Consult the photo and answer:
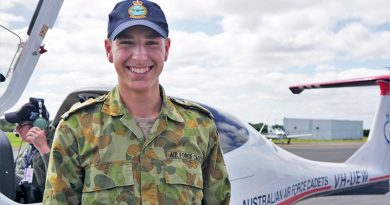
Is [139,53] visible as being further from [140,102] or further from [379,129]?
[379,129]

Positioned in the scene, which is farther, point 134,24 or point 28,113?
point 28,113

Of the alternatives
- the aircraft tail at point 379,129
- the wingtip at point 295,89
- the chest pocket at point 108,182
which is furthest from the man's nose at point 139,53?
the wingtip at point 295,89

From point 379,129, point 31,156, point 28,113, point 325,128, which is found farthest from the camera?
point 325,128

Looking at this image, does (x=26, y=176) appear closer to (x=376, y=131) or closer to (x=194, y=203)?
(x=194, y=203)

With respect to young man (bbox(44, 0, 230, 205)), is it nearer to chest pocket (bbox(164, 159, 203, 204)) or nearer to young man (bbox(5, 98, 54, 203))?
chest pocket (bbox(164, 159, 203, 204))

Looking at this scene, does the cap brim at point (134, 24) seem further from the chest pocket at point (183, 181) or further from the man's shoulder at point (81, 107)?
the chest pocket at point (183, 181)

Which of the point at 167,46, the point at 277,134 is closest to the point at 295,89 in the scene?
the point at 167,46

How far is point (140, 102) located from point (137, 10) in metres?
0.32

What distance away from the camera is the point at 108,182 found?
1.59 m

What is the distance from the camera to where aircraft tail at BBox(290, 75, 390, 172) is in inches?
242

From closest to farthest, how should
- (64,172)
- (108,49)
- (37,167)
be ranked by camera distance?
1. (64,172)
2. (108,49)
3. (37,167)

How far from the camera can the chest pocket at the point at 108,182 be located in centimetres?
157

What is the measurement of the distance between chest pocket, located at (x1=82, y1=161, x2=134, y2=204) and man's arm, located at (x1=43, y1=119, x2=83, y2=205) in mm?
39

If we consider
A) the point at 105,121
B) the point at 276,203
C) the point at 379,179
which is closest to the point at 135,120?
the point at 105,121
